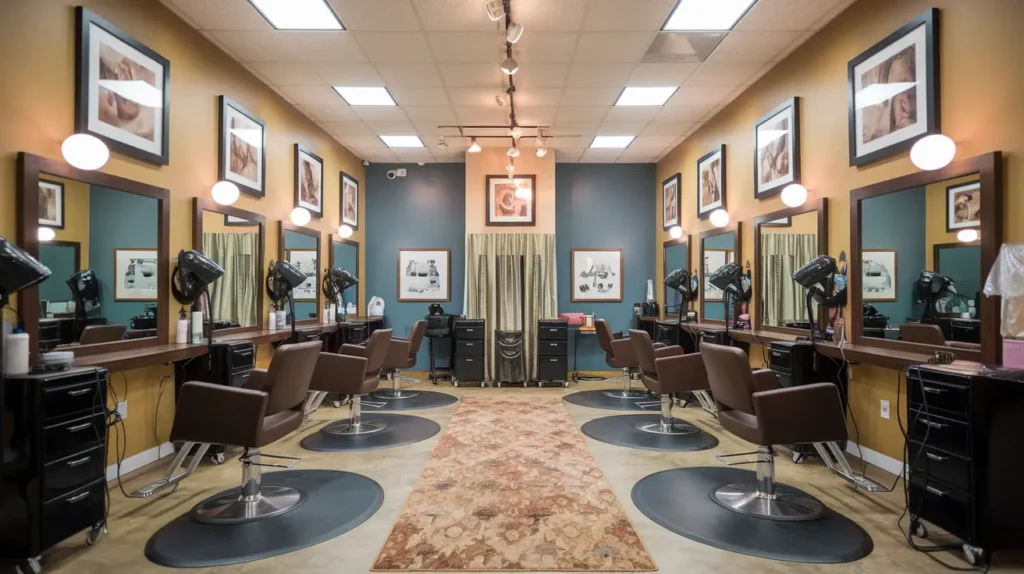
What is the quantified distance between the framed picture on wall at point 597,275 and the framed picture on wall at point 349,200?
10.4ft

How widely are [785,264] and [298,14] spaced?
4320 millimetres

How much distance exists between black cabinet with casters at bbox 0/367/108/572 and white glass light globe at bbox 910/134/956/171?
442 cm

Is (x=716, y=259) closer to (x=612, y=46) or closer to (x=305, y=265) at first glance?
(x=612, y=46)

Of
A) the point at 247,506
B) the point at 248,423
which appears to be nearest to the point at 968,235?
the point at 248,423

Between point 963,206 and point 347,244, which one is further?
point 347,244

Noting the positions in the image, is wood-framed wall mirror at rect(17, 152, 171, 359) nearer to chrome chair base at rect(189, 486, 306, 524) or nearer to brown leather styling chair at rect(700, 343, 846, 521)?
chrome chair base at rect(189, 486, 306, 524)

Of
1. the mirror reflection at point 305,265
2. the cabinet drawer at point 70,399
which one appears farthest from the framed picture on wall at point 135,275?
the mirror reflection at point 305,265

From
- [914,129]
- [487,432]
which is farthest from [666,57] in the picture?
[487,432]

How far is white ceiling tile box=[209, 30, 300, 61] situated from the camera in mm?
4156

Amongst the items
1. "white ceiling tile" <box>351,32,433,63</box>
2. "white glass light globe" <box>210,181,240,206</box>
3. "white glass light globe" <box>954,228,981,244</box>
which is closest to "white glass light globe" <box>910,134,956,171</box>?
"white glass light globe" <box>954,228,981,244</box>

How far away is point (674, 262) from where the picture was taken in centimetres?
734

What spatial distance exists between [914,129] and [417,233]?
245 inches

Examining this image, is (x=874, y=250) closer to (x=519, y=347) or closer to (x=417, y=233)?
(x=519, y=347)

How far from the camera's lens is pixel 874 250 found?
3.65 m
